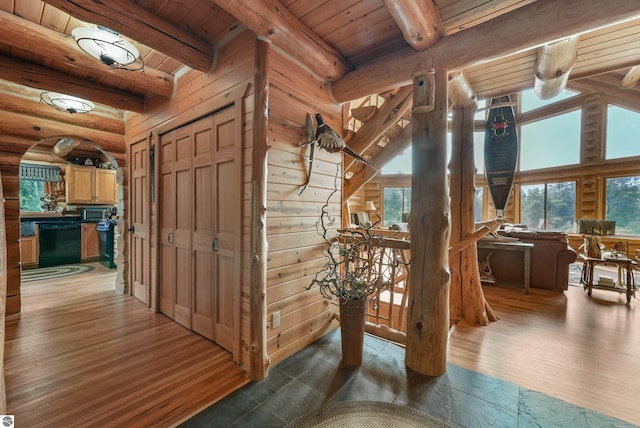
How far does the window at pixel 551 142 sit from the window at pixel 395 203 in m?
3.63

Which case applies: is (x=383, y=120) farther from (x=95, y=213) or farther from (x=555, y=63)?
(x=95, y=213)

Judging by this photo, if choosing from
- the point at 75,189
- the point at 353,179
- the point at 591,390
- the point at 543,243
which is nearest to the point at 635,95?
the point at 543,243

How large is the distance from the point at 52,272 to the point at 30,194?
2.15 metres

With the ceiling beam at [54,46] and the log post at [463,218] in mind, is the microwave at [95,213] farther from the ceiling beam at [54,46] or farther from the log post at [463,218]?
the log post at [463,218]

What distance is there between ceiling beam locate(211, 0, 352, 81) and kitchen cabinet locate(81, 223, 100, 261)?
624 centimetres

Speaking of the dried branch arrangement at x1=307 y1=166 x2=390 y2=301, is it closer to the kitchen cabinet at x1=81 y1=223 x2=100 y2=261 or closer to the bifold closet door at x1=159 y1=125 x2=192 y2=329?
the bifold closet door at x1=159 y1=125 x2=192 y2=329

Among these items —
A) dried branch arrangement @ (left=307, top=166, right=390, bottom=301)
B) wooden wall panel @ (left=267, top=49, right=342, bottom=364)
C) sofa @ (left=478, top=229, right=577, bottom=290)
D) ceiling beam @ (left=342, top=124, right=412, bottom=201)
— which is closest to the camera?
wooden wall panel @ (left=267, top=49, right=342, bottom=364)

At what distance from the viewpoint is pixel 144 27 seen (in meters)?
1.91

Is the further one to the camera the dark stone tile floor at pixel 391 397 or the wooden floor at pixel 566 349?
the wooden floor at pixel 566 349

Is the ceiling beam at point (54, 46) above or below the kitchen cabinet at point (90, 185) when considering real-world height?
above

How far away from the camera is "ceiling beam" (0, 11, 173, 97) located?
1989mm

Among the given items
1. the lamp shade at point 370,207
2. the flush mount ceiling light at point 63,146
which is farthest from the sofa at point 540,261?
the flush mount ceiling light at point 63,146

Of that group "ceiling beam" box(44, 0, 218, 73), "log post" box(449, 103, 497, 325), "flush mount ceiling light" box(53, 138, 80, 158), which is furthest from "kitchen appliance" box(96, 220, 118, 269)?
"log post" box(449, 103, 497, 325)

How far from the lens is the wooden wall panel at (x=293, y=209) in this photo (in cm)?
209
